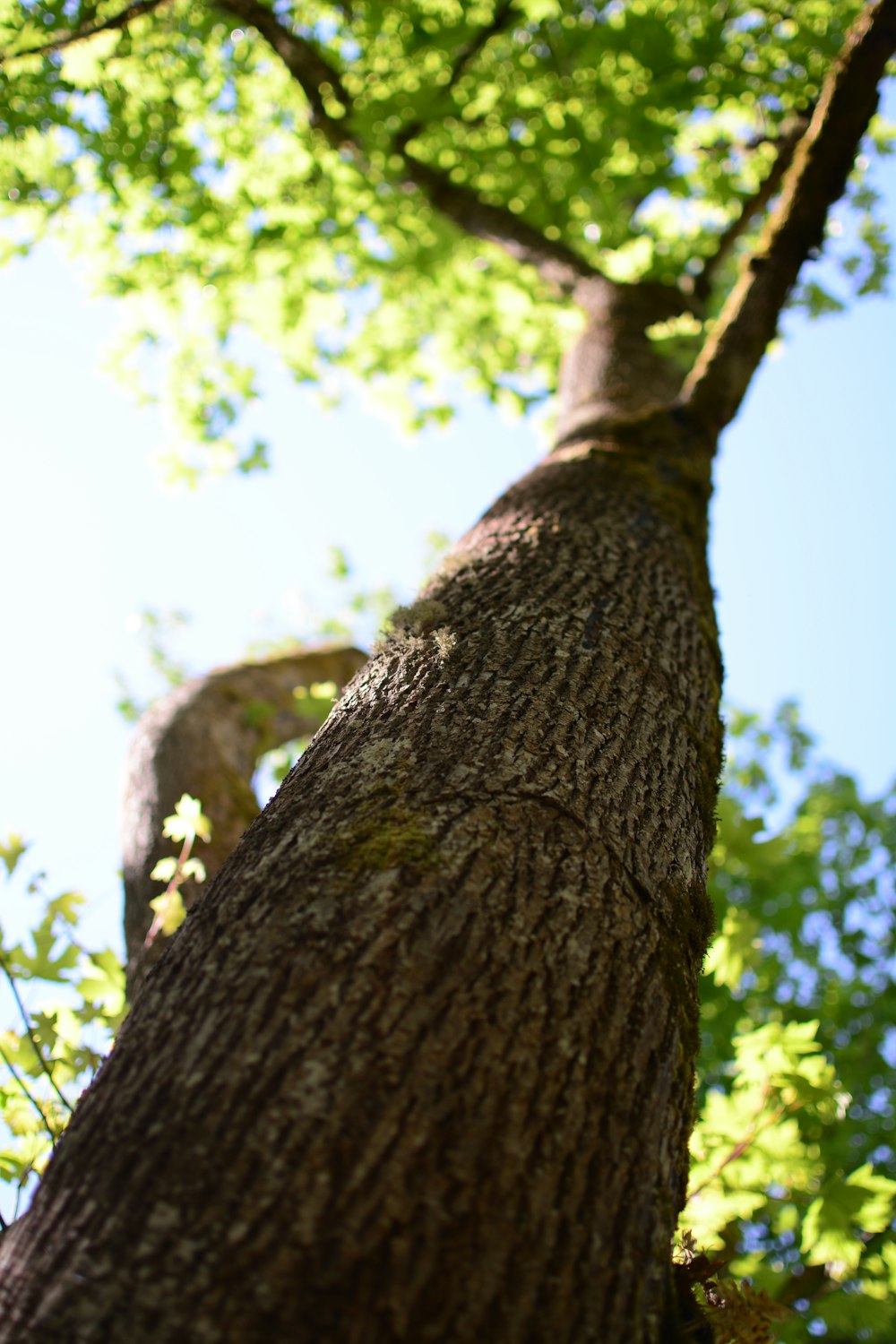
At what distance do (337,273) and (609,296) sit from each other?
11.7 feet

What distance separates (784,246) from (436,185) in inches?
131

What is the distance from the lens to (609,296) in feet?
14.3

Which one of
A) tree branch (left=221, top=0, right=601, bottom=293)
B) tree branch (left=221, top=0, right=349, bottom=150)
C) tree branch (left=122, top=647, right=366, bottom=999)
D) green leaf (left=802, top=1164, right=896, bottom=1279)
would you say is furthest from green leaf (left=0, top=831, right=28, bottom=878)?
tree branch (left=221, top=0, right=349, bottom=150)

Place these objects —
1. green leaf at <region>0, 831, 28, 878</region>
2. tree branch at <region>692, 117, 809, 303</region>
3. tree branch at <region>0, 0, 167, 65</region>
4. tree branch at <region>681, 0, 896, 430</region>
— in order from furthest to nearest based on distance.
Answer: tree branch at <region>692, 117, 809, 303</region> < tree branch at <region>0, 0, 167, 65</region> < tree branch at <region>681, 0, 896, 430</region> < green leaf at <region>0, 831, 28, 878</region>

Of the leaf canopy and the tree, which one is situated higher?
the leaf canopy

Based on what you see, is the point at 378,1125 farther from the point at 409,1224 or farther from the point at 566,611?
the point at 566,611

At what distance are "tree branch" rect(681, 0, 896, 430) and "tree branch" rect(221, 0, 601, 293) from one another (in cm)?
180

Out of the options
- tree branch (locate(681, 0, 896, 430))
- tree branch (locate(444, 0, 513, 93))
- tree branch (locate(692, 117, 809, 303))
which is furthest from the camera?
tree branch (locate(444, 0, 513, 93))

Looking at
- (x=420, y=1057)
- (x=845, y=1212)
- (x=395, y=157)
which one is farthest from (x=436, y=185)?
(x=845, y=1212)

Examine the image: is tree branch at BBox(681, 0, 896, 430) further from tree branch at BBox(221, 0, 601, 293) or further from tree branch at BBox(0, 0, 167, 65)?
tree branch at BBox(0, 0, 167, 65)

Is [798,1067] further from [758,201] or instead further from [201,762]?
[758,201]

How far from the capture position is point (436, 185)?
5484mm

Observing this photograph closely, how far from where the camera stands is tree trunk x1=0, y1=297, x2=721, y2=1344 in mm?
842

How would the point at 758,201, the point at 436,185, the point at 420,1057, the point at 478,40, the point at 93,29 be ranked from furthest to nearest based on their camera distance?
the point at 436,185 < the point at 478,40 < the point at 758,201 < the point at 93,29 < the point at 420,1057
